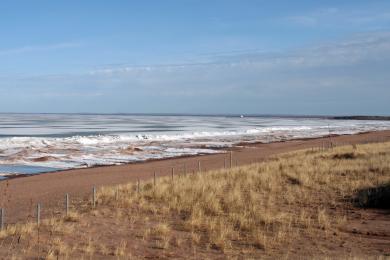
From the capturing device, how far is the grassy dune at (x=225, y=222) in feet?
32.5

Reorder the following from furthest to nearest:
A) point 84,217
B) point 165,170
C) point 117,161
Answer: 1. point 117,161
2. point 165,170
3. point 84,217

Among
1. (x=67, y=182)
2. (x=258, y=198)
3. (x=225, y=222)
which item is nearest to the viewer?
(x=225, y=222)

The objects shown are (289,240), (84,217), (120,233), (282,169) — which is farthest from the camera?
(282,169)

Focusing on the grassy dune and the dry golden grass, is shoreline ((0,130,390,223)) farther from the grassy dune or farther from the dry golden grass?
the dry golden grass

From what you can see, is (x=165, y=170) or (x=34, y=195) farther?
(x=165, y=170)

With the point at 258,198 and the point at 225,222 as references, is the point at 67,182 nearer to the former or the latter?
the point at 258,198

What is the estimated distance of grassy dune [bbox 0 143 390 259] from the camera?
9.90 meters

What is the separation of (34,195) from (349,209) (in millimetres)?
10609

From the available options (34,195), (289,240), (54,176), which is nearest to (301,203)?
(289,240)

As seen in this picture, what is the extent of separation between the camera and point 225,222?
12.5 metres

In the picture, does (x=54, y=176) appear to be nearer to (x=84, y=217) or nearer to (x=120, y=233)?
(x=84, y=217)

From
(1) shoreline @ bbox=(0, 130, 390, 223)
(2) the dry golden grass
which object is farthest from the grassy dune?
(1) shoreline @ bbox=(0, 130, 390, 223)

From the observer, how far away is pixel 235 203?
14734 mm

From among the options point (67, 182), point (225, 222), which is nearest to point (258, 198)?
point (225, 222)
